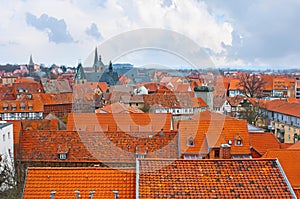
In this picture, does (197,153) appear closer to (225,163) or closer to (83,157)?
(83,157)

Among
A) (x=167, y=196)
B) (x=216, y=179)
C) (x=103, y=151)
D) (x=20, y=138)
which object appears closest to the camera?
(x=167, y=196)

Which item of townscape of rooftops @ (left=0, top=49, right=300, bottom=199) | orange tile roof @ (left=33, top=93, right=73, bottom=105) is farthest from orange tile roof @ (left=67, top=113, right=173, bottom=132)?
orange tile roof @ (left=33, top=93, right=73, bottom=105)

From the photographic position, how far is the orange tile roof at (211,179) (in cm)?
1444

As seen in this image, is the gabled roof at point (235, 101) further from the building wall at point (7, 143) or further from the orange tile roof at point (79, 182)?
the orange tile roof at point (79, 182)

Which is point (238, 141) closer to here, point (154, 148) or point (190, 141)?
point (190, 141)

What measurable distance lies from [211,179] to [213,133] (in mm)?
15054

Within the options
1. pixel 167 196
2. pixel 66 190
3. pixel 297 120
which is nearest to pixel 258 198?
pixel 167 196

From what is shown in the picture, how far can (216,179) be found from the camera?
1520cm

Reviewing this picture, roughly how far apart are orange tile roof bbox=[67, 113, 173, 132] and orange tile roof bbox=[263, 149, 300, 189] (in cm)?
1255

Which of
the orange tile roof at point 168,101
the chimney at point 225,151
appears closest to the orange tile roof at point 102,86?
the orange tile roof at point 168,101

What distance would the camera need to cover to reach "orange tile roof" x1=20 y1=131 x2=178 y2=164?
2775 cm

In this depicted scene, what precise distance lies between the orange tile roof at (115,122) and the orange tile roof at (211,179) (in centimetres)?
1782

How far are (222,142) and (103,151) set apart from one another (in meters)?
9.33

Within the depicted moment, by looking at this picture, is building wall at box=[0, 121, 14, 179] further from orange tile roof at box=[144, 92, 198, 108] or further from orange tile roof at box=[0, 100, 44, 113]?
orange tile roof at box=[0, 100, 44, 113]
